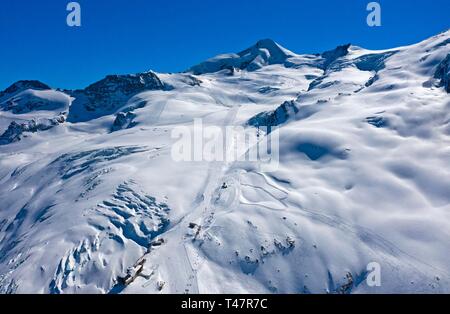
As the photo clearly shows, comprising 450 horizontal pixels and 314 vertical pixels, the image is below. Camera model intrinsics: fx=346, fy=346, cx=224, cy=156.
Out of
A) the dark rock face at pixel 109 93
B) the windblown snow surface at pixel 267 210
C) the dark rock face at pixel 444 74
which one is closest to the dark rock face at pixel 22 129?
the dark rock face at pixel 109 93

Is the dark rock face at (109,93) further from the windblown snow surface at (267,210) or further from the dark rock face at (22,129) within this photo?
the windblown snow surface at (267,210)

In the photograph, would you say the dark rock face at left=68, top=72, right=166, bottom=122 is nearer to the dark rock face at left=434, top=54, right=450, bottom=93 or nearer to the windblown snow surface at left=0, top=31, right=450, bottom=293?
the windblown snow surface at left=0, top=31, right=450, bottom=293

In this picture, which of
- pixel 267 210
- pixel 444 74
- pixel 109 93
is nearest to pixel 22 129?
pixel 109 93

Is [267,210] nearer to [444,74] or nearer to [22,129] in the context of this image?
[444,74]
